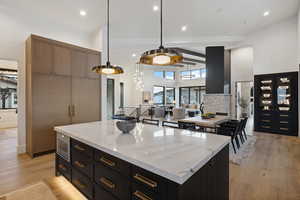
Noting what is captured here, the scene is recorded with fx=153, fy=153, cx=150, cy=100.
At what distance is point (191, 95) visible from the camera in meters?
13.9

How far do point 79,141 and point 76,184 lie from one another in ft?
1.81

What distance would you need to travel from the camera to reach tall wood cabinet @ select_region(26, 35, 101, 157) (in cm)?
339

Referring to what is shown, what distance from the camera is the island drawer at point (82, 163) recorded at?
1627 millimetres

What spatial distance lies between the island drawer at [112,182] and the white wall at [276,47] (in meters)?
6.98

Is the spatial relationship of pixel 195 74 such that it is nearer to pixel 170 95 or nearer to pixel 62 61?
pixel 170 95

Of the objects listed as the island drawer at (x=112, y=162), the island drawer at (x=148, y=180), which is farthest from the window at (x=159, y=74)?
the island drawer at (x=148, y=180)

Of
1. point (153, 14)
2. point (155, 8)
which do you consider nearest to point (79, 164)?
point (155, 8)

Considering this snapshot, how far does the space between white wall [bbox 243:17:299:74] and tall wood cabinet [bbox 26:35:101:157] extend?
6392 mm

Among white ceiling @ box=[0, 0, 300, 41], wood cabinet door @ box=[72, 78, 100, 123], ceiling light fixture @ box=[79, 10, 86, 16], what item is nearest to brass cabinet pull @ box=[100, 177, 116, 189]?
wood cabinet door @ box=[72, 78, 100, 123]

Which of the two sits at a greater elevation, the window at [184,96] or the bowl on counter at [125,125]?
the window at [184,96]

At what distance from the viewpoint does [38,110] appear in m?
3.43

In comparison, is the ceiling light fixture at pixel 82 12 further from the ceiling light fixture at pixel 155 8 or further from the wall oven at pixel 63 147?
the wall oven at pixel 63 147

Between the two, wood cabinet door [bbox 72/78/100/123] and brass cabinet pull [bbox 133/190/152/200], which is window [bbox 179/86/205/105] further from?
brass cabinet pull [bbox 133/190/152/200]

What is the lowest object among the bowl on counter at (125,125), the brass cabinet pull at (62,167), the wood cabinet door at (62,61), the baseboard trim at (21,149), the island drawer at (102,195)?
the baseboard trim at (21,149)
